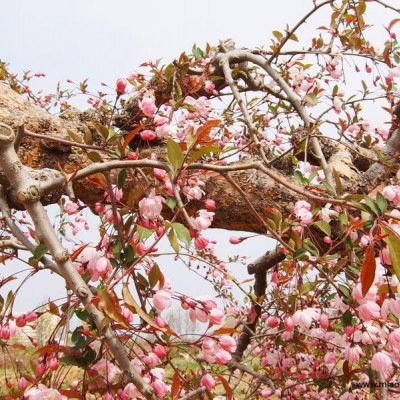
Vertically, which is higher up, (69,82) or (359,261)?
(69,82)

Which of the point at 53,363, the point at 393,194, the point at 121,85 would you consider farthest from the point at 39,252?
the point at 393,194

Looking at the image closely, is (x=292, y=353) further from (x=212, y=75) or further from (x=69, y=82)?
(x=69, y=82)

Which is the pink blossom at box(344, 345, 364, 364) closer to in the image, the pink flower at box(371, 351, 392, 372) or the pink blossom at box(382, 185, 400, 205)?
the pink flower at box(371, 351, 392, 372)

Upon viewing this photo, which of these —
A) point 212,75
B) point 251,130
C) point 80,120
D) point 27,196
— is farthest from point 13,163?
point 212,75

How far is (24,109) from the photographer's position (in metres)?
1.66

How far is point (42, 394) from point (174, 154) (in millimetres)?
432

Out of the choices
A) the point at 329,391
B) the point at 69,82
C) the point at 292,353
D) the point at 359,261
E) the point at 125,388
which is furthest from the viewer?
the point at 69,82

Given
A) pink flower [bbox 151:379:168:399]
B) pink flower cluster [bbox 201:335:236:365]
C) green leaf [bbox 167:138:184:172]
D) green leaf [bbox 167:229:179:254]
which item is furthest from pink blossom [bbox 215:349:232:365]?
green leaf [bbox 167:138:184:172]

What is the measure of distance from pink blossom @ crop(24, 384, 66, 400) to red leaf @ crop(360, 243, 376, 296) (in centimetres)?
49

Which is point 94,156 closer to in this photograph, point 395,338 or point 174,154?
point 174,154

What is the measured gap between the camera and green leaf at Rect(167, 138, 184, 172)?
759 millimetres

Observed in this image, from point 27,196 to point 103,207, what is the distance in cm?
35

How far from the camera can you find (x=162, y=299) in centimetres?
79

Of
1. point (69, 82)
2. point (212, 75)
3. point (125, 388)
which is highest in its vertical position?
point (69, 82)
